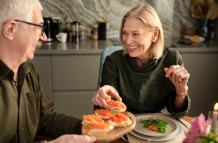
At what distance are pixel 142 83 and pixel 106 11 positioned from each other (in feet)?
5.60

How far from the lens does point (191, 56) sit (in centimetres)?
299

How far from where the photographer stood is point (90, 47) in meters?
2.92

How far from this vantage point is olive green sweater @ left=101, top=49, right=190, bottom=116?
70.9 inches

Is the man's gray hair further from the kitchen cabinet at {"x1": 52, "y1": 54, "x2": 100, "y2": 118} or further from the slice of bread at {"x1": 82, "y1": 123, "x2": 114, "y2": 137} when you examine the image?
the kitchen cabinet at {"x1": 52, "y1": 54, "x2": 100, "y2": 118}

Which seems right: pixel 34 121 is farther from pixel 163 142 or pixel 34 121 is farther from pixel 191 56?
pixel 191 56

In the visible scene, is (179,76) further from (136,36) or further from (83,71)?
(83,71)

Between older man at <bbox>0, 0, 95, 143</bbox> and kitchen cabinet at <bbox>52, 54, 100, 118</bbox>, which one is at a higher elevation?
older man at <bbox>0, 0, 95, 143</bbox>

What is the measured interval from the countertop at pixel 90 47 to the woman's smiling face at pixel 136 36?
105 cm

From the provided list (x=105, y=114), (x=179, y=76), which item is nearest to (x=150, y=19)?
(x=179, y=76)

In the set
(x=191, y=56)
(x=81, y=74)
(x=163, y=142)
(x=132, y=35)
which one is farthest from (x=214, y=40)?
(x=163, y=142)

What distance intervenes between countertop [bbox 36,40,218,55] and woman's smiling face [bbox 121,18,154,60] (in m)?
1.05

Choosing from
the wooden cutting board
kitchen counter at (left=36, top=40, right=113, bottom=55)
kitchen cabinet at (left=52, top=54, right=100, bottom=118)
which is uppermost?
kitchen counter at (left=36, top=40, right=113, bottom=55)

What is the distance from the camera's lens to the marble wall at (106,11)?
3.30m

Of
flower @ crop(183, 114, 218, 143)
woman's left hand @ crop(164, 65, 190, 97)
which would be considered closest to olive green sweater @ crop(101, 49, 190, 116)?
woman's left hand @ crop(164, 65, 190, 97)
